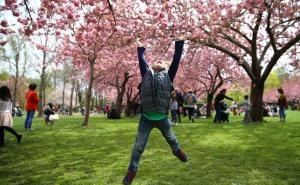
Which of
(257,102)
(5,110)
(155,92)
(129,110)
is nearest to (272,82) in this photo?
(129,110)

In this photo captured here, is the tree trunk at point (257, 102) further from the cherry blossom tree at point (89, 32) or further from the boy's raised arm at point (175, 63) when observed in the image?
the boy's raised arm at point (175, 63)

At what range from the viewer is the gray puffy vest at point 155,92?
244 inches

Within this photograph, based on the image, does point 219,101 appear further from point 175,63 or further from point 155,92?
point 155,92

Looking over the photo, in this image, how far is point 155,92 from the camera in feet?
20.4

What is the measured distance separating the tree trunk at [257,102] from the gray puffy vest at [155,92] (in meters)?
18.9

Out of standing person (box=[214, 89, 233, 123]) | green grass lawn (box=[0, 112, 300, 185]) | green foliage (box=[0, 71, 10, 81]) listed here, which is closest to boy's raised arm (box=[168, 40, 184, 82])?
green grass lawn (box=[0, 112, 300, 185])

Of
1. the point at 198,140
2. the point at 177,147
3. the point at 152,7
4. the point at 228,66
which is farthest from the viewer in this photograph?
the point at 228,66

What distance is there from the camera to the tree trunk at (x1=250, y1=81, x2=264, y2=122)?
24.2m

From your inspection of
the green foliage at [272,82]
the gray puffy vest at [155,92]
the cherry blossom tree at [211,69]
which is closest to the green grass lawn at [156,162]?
the gray puffy vest at [155,92]

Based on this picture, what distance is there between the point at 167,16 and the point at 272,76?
106 m

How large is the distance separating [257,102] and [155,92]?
19.2 metres

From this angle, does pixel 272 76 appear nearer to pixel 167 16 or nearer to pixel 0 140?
pixel 167 16

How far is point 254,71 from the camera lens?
24.8 metres

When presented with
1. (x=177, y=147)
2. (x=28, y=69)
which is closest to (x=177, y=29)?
(x=177, y=147)
